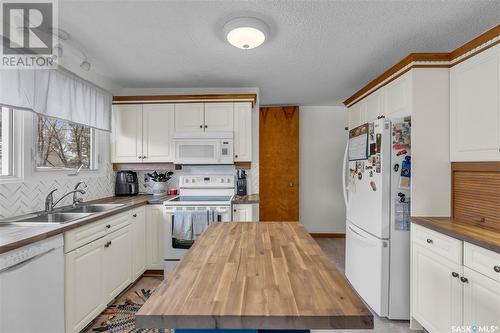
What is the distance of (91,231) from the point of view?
1917 millimetres

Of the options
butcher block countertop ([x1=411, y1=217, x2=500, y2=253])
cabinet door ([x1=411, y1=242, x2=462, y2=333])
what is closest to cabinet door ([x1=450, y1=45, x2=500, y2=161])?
butcher block countertop ([x1=411, y1=217, x2=500, y2=253])

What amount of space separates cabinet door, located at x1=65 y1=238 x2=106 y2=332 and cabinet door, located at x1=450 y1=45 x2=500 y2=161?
2976 mm

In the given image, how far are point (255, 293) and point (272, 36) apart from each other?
1.93 metres

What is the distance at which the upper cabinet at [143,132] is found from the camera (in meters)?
3.21

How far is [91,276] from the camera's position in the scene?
1.93 m

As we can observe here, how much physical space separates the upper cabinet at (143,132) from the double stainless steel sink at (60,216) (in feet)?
2.83

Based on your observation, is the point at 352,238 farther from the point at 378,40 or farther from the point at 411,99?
the point at 378,40

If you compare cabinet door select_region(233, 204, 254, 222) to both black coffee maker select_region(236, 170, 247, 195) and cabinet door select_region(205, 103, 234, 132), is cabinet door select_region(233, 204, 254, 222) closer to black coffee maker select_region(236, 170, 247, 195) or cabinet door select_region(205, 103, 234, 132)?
black coffee maker select_region(236, 170, 247, 195)

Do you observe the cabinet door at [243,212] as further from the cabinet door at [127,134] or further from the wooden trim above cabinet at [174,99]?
the cabinet door at [127,134]

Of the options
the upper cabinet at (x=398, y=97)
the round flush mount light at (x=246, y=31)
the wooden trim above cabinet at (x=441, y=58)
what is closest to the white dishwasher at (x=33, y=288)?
the round flush mount light at (x=246, y=31)

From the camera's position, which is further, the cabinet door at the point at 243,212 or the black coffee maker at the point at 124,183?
the black coffee maker at the point at 124,183

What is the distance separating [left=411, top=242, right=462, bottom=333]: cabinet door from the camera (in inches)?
62.3

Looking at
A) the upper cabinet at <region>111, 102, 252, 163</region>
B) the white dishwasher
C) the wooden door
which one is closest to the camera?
the white dishwasher

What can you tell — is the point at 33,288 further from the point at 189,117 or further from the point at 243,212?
the point at 189,117
